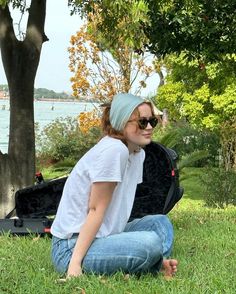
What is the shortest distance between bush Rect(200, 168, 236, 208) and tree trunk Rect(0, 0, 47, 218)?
4.04 meters

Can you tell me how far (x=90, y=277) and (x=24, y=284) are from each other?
40 centimetres

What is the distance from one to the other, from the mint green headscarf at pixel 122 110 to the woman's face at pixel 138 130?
1.3 inches

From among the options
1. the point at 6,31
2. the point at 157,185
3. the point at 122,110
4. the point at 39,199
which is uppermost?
the point at 6,31

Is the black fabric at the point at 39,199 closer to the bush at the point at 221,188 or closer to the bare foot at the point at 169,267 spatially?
the bare foot at the point at 169,267

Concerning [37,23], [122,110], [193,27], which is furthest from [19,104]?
[122,110]

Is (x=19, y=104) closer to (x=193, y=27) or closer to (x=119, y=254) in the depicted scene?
(x=193, y=27)

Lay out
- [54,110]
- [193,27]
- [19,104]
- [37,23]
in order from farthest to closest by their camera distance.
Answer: [54,110] → [193,27] → [37,23] → [19,104]

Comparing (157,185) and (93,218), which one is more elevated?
(93,218)

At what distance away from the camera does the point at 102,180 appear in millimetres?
3668

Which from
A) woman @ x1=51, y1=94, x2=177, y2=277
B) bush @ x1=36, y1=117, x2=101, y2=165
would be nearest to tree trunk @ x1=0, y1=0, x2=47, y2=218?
woman @ x1=51, y1=94, x2=177, y2=277

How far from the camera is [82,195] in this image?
380 centimetres

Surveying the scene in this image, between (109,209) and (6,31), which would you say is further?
(6,31)

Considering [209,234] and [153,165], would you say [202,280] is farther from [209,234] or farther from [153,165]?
[153,165]

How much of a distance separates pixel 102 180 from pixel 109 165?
0.10 metres
